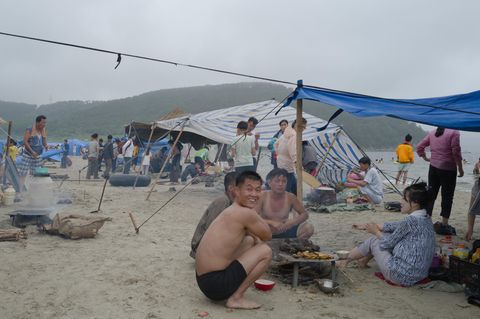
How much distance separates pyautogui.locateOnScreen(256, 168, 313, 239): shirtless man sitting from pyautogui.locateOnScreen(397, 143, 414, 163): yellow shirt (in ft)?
27.1

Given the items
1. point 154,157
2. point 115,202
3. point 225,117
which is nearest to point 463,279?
point 115,202

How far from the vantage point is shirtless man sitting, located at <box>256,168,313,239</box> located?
4.77 m

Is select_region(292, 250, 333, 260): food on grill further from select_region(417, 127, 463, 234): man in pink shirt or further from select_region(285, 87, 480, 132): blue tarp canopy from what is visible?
select_region(417, 127, 463, 234): man in pink shirt

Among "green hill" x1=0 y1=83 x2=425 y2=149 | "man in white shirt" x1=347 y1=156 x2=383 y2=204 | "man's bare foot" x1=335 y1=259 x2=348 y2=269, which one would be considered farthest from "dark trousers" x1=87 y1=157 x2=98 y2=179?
"green hill" x1=0 y1=83 x2=425 y2=149

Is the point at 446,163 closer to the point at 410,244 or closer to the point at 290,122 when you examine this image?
the point at 410,244

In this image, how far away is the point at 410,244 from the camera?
12.3 feet

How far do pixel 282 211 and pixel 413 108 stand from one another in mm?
2033

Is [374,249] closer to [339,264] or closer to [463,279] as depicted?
[339,264]

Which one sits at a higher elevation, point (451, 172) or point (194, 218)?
point (451, 172)

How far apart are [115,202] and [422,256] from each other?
662 centimetres

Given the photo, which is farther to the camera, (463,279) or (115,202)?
(115,202)

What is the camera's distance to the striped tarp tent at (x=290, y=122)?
10117 mm

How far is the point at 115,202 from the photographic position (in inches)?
336

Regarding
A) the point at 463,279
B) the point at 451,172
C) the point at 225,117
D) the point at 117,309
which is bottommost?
the point at 117,309
